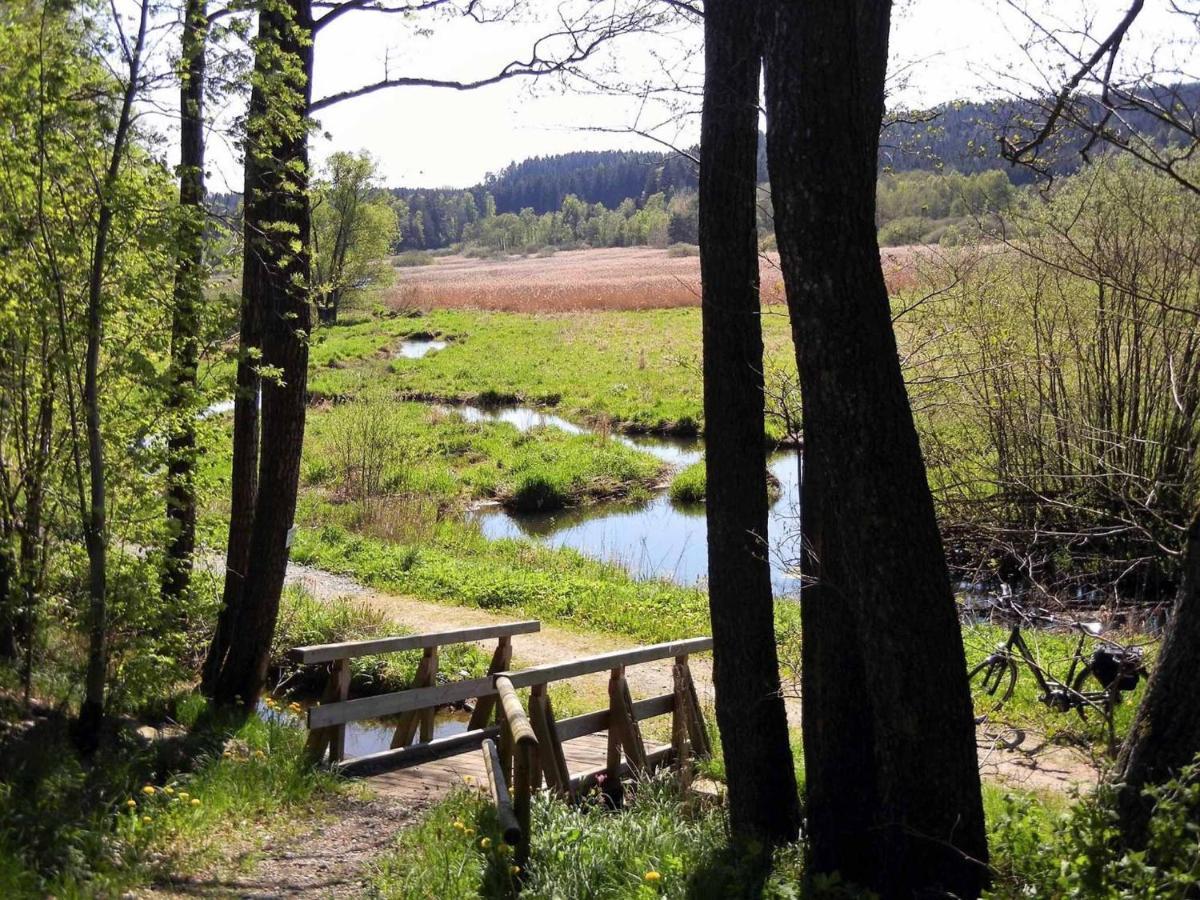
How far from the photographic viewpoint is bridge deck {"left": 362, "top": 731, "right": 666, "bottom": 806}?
24.0 ft

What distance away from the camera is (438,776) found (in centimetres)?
782

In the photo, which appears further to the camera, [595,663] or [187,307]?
[595,663]

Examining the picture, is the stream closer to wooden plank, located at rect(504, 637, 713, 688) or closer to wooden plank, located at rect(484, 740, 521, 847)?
wooden plank, located at rect(504, 637, 713, 688)

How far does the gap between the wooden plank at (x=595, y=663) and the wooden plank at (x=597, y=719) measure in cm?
33

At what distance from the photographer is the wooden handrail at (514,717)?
5148 mm

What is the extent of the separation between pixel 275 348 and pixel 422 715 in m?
3.20

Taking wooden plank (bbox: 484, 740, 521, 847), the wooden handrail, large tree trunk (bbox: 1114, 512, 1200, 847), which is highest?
large tree trunk (bbox: 1114, 512, 1200, 847)

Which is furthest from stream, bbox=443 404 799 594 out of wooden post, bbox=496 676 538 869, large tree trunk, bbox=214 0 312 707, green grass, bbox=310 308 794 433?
wooden post, bbox=496 676 538 869

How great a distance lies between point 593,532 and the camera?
21.1 m

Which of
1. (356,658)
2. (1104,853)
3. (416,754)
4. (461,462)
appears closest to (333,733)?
(416,754)

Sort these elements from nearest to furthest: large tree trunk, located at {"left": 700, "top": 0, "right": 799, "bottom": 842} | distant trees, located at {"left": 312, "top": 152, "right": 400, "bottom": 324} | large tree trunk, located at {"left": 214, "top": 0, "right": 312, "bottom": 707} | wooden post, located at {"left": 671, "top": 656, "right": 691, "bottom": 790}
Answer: large tree trunk, located at {"left": 700, "top": 0, "right": 799, "bottom": 842} → large tree trunk, located at {"left": 214, "top": 0, "right": 312, "bottom": 707} → wooden post, located at {"left": 671, "top": 656, "right": 691, "bottom": 790} → distant trees, located at {"left": 312, "top": 152, "right": 400, "bottom": 324}

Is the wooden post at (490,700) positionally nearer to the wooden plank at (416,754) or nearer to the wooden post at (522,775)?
the wooden plank at (416,754)

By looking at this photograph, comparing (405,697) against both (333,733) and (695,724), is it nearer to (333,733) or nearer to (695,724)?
(333,733)

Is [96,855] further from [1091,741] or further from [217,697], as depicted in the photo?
[1091,741]
